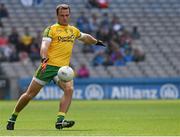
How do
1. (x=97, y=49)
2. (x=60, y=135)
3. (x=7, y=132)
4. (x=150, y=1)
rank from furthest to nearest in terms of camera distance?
(x=150, y=1), (x=97, y=49), (x=7, y=132), (x=60, y=135)

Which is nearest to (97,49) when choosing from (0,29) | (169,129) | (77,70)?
(77,70)

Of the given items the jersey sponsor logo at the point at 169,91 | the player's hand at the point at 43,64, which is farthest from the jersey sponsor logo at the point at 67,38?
the jersey sponsor logo at the point at 169,91

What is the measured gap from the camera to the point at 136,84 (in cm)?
3469

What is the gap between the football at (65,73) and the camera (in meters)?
14.3

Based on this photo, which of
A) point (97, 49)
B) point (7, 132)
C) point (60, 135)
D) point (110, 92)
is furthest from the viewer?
point (97, 49)

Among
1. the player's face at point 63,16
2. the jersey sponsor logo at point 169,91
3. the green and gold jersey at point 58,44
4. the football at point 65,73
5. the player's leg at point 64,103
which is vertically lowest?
the jersey sponsor logo at point 169,91

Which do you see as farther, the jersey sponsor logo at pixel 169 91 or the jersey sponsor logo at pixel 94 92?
the jersey sponsor logo at pixel 169 91

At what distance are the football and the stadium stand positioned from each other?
2113cm

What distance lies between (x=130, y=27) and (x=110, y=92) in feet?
20.1

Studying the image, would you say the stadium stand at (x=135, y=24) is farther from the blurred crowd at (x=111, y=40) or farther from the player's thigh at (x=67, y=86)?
the player's thigh at (x=67, y=86)

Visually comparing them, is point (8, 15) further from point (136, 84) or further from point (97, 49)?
point (136, 84)

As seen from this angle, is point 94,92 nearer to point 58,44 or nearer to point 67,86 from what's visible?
point 58,44

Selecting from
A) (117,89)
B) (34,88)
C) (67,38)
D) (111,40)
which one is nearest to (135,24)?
(111,40)

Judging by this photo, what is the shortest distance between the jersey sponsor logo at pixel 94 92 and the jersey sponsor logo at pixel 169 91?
280 centimetres
